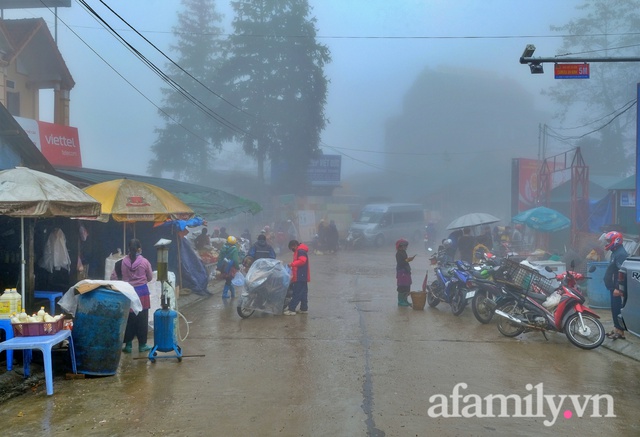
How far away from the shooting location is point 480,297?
11.7 meters

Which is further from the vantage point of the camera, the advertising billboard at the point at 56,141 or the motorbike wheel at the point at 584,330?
the advertising billboard at the point at 56,141

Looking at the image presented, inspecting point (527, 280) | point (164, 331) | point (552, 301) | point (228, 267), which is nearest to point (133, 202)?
point (228, 267)

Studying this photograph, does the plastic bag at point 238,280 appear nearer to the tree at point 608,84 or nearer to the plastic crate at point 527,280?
the plastic crate at point 527,280

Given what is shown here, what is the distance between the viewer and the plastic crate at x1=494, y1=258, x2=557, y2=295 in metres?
10.5

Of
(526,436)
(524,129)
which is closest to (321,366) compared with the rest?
(526,436)

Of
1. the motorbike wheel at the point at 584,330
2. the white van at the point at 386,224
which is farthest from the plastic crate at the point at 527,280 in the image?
the white van at the point at 386,224

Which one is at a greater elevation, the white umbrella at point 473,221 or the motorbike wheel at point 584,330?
the white umbrella at point 473,221

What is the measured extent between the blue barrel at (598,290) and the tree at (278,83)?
31667mm

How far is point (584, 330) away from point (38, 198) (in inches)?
314

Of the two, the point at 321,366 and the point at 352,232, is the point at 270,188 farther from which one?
the point at 321,366

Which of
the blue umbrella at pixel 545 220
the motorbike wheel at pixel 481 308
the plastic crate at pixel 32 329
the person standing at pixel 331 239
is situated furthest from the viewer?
the person standing at pixel 331 239

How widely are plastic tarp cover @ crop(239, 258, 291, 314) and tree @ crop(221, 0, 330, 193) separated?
30.8 metres

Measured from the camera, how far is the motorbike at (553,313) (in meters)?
9.41

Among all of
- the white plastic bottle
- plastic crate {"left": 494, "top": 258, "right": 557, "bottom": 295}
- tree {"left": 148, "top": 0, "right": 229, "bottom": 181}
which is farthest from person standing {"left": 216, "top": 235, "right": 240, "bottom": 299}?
tree {"left": 148, "top": 0, "right": 229, "bottom": 181}
